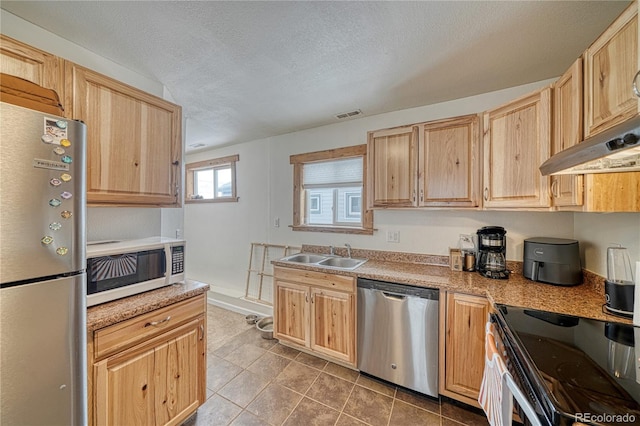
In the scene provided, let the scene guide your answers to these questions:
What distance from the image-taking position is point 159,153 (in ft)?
5.37

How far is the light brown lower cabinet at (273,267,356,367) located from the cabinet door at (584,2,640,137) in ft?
5.78

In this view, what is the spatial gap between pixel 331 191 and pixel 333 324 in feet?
5.04

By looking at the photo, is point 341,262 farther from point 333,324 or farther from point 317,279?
point 333,324

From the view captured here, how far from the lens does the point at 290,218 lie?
3.24 metres

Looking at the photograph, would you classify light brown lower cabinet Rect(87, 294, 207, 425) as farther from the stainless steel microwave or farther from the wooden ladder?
the wooden ladder

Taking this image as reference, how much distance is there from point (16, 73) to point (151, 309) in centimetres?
127

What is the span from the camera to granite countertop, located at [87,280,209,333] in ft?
3.80

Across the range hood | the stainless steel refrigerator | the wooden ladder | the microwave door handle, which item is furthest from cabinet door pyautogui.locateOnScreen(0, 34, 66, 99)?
the microwave door handle

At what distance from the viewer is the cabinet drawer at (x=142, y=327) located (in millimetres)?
1165

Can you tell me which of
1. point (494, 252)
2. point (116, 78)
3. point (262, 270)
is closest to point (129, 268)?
point (116, 78)

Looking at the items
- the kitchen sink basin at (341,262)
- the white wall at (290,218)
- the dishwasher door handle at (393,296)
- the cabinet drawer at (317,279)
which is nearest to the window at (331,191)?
the white wall at (290,218)

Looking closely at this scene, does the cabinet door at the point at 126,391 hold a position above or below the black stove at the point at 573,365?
below

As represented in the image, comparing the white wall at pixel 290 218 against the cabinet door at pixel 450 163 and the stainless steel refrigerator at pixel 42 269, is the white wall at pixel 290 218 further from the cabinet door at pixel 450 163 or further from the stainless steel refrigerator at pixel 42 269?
the stainless steel refrigerator at pixel 42 269

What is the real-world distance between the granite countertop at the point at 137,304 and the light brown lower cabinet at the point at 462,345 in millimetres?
1745
